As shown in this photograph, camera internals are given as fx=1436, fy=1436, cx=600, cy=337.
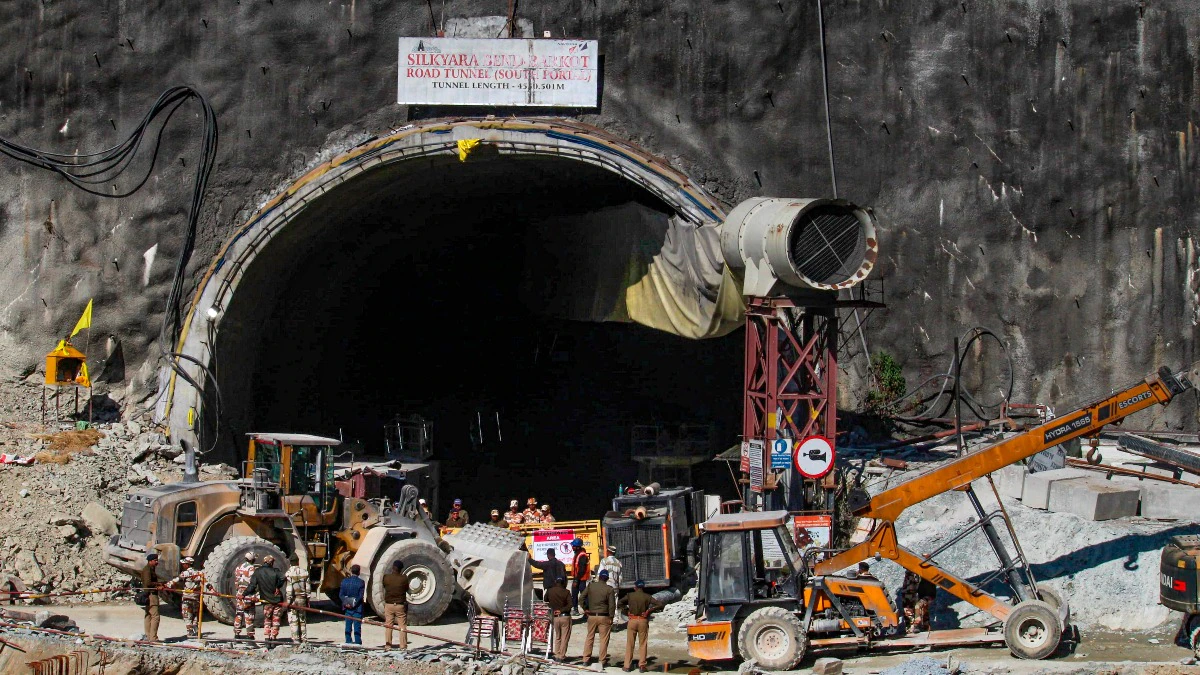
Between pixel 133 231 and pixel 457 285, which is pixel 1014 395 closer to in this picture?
pixel 457 285

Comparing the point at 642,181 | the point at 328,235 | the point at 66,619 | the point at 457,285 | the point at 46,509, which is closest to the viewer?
the point at 66,619

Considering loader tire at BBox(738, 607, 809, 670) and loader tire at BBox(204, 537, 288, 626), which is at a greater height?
loader tire at BBox(204, 537, 288, 626)

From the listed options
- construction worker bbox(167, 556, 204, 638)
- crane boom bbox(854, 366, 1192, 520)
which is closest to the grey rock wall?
crane boom bbox(854, 366, 1192, 520)

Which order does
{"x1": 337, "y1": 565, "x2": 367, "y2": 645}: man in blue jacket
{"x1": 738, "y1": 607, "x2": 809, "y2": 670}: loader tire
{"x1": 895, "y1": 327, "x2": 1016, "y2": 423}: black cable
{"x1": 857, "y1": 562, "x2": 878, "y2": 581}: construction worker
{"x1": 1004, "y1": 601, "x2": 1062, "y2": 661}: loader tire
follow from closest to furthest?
{"x1": 738, "y1": 607, "x2": 809, "y2": 670}: loader tire < {"x1": 1004, "y1": 601, "x2": 1062, "y2": 661}: loader tire < {"x1": 857, "y1": 562, "x2": 878, "y2": 581}: construction worker < {"x1": 337, "y1": 565, "x2": 367, "y2": 645}: man in blue jacket < {"x1": 895, "y1": 327, "x2": 1016, "y2": 423}: black cable

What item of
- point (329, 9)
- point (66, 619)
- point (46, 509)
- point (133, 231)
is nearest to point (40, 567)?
point (46, 509)

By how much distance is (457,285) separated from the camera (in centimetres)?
3700

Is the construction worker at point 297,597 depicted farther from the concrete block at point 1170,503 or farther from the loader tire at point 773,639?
the concrete block at point 1170,503

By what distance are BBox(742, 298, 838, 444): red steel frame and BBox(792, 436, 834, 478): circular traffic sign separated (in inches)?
36.6

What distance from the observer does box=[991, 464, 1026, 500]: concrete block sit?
72.6ft

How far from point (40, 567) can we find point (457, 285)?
16328 millimetres

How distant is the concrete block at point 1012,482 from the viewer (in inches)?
872

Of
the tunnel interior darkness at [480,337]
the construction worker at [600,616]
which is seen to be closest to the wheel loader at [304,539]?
the construction worker at [600,616]

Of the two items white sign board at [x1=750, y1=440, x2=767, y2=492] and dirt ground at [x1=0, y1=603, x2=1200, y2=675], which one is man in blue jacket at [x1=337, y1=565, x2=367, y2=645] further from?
white sign board at [x1=750, y1=440, x2=767, y2=492]

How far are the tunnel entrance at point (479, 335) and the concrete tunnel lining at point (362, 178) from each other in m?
0.17
